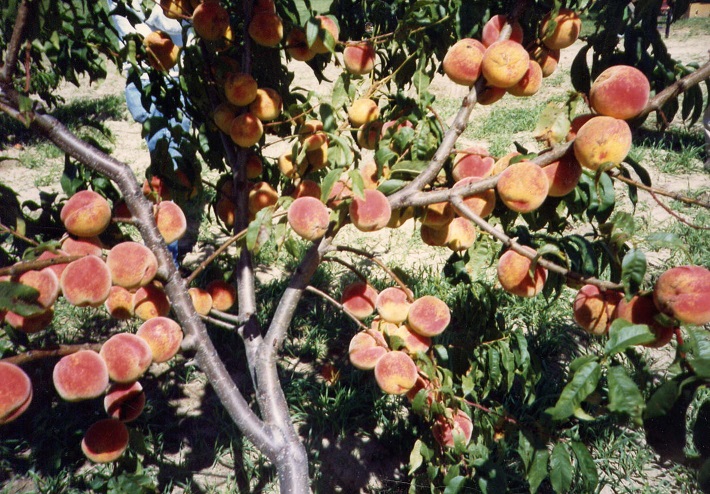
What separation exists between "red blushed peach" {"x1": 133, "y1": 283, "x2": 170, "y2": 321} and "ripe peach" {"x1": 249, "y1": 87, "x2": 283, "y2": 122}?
581 millimetres

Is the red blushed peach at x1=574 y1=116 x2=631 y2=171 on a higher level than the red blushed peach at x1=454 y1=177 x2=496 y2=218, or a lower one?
higher

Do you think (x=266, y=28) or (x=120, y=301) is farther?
(x=266, y=28)

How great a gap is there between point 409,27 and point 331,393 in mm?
1431

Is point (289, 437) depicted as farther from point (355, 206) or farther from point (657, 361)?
point (657, 361)

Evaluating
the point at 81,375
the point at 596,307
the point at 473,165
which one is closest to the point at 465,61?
the point at 473,165

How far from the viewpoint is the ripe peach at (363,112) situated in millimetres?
1379

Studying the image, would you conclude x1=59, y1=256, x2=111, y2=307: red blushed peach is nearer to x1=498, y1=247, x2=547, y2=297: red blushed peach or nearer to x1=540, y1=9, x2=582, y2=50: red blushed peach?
x1=498, y1=247, x2=547, y2=297: red blushed peach

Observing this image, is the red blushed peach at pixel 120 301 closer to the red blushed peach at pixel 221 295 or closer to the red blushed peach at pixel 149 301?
the red blushed peach at pixel 149 301

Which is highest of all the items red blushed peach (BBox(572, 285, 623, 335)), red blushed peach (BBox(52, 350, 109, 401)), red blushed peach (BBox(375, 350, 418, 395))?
red blushed peach (BBox(572, 285, 623, 335))

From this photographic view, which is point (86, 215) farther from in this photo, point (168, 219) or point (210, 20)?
point (210, 20)

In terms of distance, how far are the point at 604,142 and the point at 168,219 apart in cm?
94

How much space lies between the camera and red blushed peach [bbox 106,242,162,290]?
945mm

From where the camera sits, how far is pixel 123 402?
1.11 m

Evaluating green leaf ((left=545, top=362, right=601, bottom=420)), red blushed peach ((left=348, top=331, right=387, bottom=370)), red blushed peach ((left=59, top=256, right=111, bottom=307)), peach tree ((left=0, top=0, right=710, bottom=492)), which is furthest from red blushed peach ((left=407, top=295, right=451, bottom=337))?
red blushed peach ((left=59, top=256, right=111, bottom=307))
